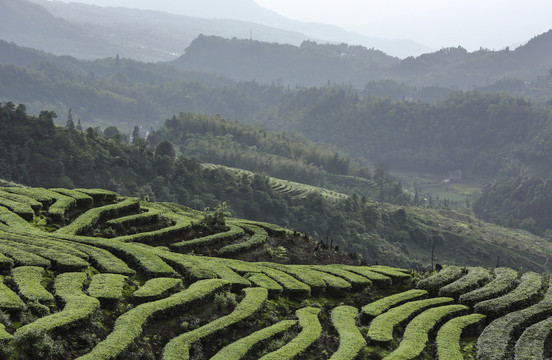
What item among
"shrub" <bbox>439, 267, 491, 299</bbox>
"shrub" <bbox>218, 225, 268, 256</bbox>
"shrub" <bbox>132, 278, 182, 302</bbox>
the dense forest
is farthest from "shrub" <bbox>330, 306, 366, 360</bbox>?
the dense forest

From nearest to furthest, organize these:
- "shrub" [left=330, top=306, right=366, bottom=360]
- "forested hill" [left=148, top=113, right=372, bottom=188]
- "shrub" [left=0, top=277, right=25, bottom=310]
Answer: "shrub" [left=0, top=277, right=25, bottom=310], "shrub" [left=330, top=306, right=366, bottom=360], "forested hill" [left=148, top=113, right=372, bottom=188]

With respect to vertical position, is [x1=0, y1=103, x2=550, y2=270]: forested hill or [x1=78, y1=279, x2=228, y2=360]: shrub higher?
[x1=78, y1=279, x2=228, y2=360]: shrub

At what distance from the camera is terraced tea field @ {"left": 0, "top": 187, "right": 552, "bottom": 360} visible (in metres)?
14.2

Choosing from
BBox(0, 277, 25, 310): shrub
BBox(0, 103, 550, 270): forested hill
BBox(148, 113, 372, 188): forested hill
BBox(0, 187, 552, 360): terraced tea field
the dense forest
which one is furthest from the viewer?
the dense forest

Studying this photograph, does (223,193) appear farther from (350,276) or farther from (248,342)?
(248,342)

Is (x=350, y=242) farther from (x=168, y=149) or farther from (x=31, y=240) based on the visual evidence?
(x=31, y=240)

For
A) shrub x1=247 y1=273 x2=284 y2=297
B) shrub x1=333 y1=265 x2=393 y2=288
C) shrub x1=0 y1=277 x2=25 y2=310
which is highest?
shrub x1=0 y1=277 x2=25 y2=310

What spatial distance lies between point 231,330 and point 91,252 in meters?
5.86

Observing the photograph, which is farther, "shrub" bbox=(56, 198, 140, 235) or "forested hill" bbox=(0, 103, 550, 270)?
"forested hill" bbox=(0, 103, 550, 270)

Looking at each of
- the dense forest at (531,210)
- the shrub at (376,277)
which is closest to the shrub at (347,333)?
the shrub at (376,277)

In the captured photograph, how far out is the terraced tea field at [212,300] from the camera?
46.6 feet

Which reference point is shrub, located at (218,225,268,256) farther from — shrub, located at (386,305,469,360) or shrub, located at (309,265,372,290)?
shrub, located at (386,305,469,360)

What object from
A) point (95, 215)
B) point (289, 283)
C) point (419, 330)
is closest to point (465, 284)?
point (419, 330)

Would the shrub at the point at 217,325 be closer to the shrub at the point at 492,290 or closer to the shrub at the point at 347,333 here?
the shrub at the point at 347,333
